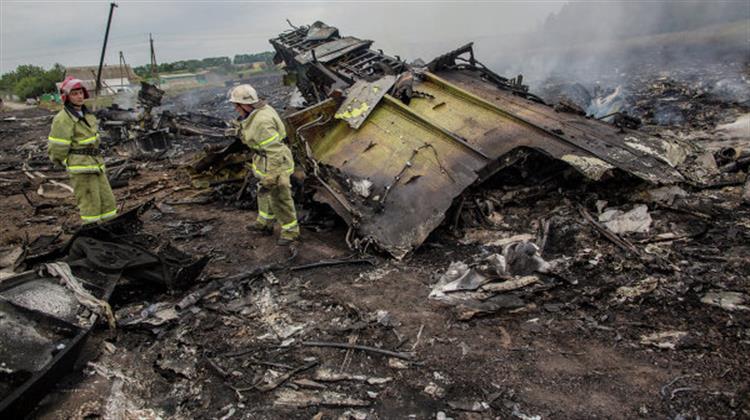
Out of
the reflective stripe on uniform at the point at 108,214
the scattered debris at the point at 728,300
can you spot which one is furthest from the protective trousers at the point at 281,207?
the scattered debris at the point at 728,300

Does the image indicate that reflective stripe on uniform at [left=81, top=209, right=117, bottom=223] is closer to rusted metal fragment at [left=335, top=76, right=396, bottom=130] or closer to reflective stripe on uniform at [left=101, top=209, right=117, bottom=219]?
reflective stripe on uniform at [left=101, top=209, right=117, bottom=219]

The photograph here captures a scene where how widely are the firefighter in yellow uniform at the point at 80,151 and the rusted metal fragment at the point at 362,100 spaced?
2646 millimetres

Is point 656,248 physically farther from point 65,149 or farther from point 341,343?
point 65,149

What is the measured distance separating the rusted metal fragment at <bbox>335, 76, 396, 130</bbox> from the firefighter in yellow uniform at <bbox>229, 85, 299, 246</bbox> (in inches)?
37.1

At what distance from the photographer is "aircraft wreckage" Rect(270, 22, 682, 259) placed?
174 inches

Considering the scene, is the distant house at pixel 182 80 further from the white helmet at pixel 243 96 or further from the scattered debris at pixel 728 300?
the scattered debris at pixel 728 300

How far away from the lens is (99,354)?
3.10 m

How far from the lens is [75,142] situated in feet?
14.9

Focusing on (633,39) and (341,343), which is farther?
(633,39)

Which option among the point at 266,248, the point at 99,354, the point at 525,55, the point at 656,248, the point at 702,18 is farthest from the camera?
the point at 525,55

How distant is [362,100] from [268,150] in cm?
148

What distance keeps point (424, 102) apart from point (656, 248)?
10.2ft

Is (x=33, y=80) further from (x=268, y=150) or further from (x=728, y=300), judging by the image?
(x=728, y=300)

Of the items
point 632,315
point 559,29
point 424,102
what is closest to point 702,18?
point 559,29
